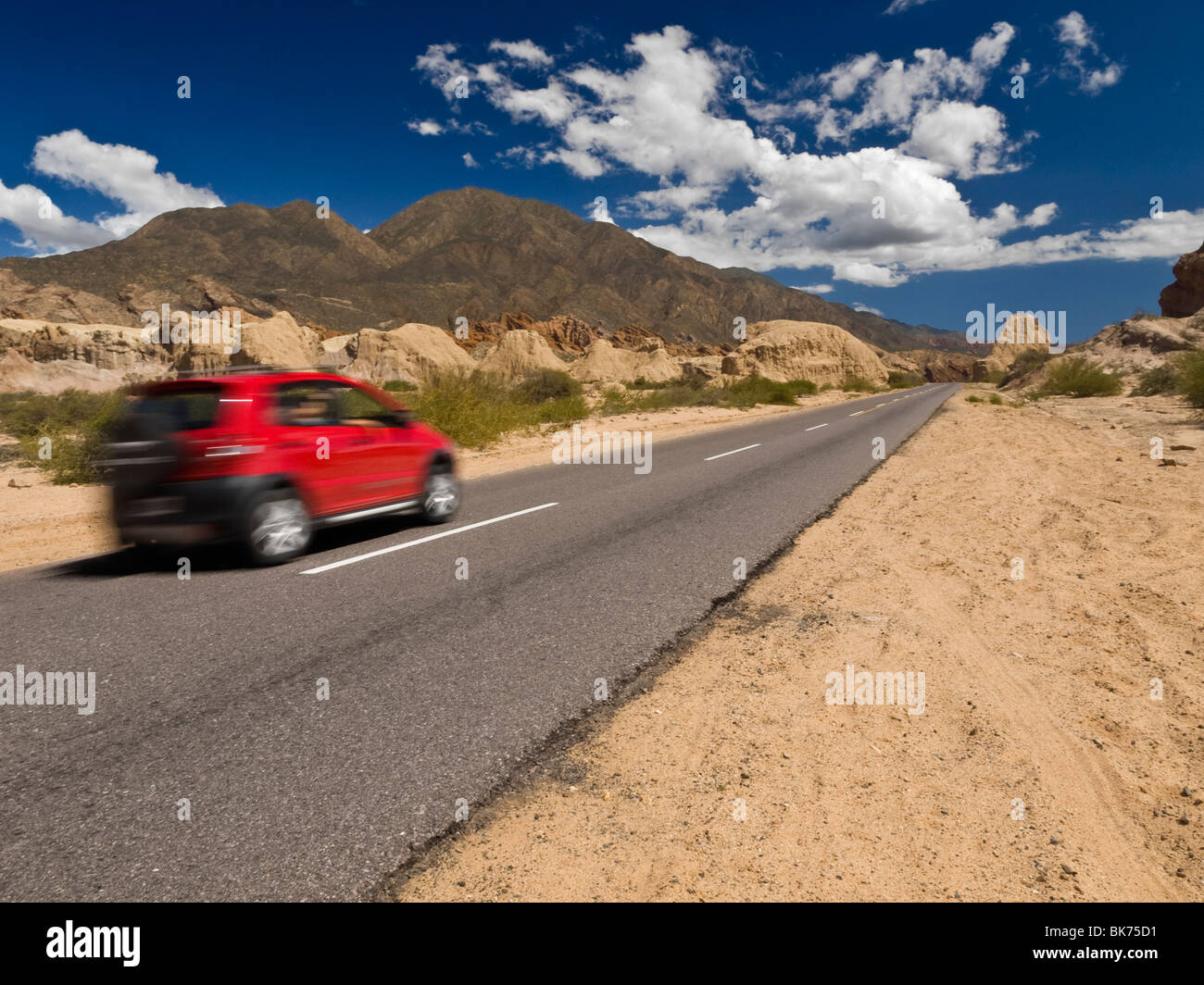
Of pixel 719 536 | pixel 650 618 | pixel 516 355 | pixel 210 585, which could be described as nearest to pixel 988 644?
pixel 650 618

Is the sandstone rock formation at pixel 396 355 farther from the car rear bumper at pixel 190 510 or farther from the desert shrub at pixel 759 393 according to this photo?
the car rear bumper at pixel 190 510

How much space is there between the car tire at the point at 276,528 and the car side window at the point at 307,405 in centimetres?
71

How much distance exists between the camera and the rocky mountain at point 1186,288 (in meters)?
59.3

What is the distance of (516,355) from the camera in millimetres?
53250

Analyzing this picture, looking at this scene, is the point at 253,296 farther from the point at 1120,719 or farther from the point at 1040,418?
the point at 1120,719

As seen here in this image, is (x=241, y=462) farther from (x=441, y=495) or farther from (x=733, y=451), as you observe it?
(x=733, y=451)

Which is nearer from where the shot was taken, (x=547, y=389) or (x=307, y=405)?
(x=307, y=405)

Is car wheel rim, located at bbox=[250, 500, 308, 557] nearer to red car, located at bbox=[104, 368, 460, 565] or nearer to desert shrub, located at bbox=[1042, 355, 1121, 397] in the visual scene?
red car, located at bbox=[104, 368, 460, 565]

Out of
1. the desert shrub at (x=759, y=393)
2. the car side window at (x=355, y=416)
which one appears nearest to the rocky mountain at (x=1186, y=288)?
the desert shrub at (x=759, y=393)

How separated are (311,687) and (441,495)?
4.72 metres

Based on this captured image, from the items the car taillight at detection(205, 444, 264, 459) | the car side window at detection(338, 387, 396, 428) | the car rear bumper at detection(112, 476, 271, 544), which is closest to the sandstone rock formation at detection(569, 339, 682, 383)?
Result: the car side window at detection(338, 387, 396, 428)

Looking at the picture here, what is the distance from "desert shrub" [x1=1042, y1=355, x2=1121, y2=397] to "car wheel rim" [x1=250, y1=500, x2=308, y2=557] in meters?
40.5

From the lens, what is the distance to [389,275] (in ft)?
475

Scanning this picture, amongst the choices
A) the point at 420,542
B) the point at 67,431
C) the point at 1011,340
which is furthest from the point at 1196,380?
the point at 1011,340
